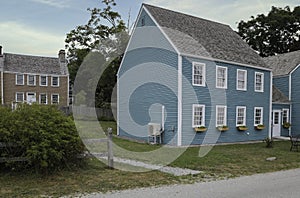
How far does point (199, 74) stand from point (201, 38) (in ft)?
9.41

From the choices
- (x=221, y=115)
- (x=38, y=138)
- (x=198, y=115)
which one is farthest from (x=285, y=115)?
(x=38, y=138)

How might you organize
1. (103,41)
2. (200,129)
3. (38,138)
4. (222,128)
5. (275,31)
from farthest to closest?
1. (275,31)
2. (103,41)
3. (222,128)
4. (200,129)
5. (38,138)

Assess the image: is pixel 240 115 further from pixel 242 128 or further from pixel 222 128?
pixel 222 128

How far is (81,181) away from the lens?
780 cm

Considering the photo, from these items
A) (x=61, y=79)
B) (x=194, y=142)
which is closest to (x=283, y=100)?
(x=194, y=142)

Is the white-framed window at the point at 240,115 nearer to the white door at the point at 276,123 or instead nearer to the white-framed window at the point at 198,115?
the white-framed window at the point at 198,115

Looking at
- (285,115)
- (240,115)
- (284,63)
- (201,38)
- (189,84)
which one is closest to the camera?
(189,84)

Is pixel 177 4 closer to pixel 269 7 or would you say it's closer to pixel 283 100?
pixel 283 100

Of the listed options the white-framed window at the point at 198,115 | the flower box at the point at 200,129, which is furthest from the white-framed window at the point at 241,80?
the flower box at the point at 200,129

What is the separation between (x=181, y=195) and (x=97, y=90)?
30.3m

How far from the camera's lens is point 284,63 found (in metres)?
26.6

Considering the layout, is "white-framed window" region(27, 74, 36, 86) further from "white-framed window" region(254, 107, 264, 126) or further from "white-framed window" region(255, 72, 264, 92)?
"white-framed window" region(254, 107, 264, 126)

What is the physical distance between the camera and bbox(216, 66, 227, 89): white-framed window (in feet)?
62.4

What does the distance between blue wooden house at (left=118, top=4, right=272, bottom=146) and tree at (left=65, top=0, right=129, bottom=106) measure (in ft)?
39.3
